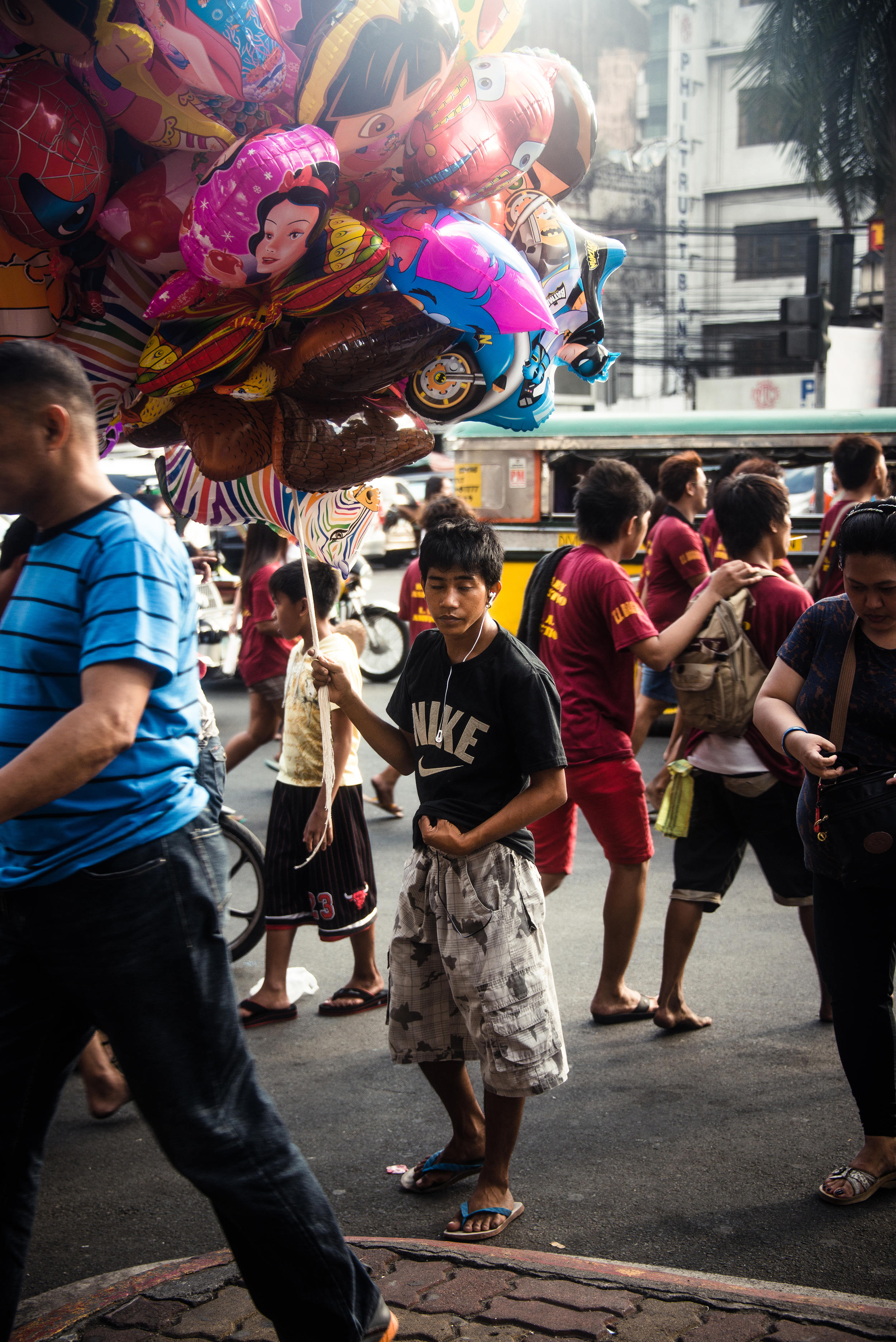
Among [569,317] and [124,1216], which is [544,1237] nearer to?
[124,1216]

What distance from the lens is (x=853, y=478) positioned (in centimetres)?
576

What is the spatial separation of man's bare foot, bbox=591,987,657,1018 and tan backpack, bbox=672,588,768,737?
999 millimetres

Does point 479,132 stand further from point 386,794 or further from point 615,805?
point 386,794

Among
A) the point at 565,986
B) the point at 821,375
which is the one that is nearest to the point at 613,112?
the point at 821,375

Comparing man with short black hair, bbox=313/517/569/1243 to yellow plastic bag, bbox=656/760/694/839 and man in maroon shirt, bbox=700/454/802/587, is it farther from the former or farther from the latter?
man in maroon shirt, bbox=700/454/802/587

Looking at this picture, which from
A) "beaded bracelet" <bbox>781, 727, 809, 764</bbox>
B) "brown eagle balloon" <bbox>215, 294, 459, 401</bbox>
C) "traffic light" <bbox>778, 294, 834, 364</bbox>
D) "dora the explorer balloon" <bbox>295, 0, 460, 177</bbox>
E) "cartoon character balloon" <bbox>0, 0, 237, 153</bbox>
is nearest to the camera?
"cartoon character balloon" <bbox>0, 0, 237, 153</bbox>

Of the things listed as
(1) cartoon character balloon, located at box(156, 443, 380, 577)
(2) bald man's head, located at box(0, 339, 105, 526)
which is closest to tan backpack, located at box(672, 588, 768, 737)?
(1) cartoon character balloon, located at box(156, 443, 380, 577)

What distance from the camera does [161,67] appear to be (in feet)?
7.81

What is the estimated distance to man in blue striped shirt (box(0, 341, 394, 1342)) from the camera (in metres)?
1.89

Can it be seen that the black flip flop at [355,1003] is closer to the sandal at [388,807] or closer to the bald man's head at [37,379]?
the sandal at [388,807]

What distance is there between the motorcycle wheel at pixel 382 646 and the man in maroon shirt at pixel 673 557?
14.7 feet

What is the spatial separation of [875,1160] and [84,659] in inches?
93.3

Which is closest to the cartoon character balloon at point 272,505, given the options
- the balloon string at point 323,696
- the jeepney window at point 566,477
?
the balloon string at point 323,696

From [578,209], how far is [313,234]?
114 ft
